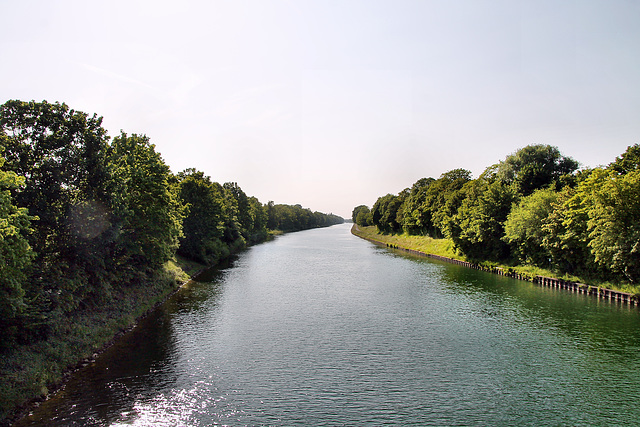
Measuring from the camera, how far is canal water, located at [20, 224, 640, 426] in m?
17.2

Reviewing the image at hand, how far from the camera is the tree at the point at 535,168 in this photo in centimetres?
6275

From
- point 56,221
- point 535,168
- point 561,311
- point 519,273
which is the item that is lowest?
point 561,311

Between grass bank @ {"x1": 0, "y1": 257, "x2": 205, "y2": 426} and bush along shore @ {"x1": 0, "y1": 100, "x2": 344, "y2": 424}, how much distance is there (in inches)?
2.2

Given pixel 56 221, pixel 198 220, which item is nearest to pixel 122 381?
pixel 56 221

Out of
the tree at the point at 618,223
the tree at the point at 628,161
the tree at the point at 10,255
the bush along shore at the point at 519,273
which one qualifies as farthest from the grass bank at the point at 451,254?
the tree at the point at 10,255

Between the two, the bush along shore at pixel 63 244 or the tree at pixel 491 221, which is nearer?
the bush along shore at pixel 63 244

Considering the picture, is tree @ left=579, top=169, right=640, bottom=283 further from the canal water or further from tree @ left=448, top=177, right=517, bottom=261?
tree @ left=448, top=177, right=517, bottom=261

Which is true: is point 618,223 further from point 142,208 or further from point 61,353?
point 61,353

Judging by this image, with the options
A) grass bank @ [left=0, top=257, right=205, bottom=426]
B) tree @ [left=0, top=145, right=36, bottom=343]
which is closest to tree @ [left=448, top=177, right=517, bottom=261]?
grass bank @ [left=0, top=257, right=205, bottom=426]

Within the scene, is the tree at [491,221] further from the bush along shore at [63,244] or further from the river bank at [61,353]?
the river bank at [61,353]

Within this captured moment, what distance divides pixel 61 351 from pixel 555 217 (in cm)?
4751

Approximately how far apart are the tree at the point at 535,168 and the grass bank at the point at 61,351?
187ft

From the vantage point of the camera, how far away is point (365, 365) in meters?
22.4

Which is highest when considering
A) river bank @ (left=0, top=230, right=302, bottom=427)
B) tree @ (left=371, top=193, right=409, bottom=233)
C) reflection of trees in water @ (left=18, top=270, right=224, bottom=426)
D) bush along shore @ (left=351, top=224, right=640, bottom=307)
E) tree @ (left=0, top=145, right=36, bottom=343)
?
tree @ (left=371, top=193, right=409, bottom=233)
